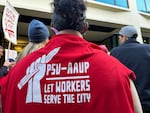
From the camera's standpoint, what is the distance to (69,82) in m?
1.48

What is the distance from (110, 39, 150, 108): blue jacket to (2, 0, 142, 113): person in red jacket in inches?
68.6

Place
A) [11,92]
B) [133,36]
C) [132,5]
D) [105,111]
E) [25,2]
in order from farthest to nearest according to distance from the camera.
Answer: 1. [132,5]
2. [25,2]
3. [133,36]
4. [11,92]
5. [105,111]

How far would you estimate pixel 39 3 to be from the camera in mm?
12484

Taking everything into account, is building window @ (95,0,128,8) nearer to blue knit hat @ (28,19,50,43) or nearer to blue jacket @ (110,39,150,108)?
blue jacket @ (110,39,150,108)

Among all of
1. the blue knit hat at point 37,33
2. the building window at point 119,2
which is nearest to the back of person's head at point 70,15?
the blue knit hat at point 37,33

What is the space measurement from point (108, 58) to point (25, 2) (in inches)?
428

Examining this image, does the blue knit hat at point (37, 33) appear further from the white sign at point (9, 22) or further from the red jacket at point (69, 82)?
the white sign at point (9, 22)

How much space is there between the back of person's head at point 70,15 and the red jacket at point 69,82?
5cm

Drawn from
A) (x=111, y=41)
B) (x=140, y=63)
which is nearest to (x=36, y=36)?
(x=140, y=63)

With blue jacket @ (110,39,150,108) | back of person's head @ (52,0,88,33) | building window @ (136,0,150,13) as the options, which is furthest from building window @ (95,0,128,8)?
back of person's head @ (52,0,88,33)

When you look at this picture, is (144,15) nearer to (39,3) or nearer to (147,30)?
(147,30)

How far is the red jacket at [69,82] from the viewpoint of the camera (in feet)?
4.74

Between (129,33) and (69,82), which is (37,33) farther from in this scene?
(69,82)

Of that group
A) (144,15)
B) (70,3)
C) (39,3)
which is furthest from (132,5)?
(70,3)
